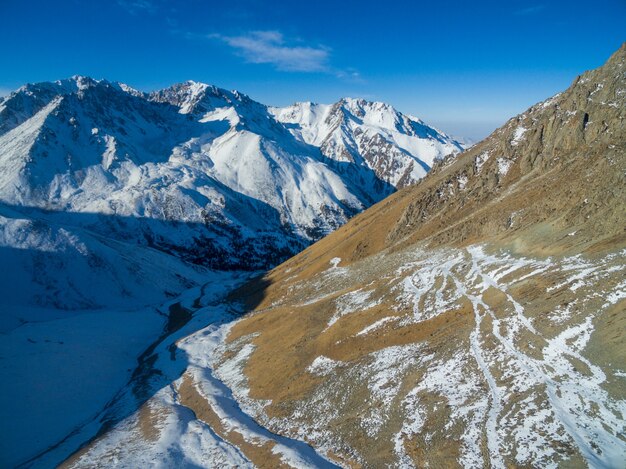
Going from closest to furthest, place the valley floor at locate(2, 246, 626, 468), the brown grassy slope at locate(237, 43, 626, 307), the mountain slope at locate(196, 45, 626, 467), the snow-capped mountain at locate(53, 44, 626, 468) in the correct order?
the valley floor at locate(2, 246, 626, 468), the mountain slope at locate(196, 45, 626, 467), the snow-capped mountain at locate(53, 44, 626, 468), the brown grassy slope at locate(237, 43, 626, 307)

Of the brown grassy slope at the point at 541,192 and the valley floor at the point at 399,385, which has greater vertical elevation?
the brown grassy slope at the point at 541,192

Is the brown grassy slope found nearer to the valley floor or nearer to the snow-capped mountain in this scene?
the snow-capped mountain

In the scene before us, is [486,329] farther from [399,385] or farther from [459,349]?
[399,385]

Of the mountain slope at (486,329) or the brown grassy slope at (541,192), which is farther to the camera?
the brown grassy slope at (541,192)

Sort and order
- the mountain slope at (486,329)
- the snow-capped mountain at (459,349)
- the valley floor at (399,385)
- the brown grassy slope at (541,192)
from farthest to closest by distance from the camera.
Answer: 1. the brown grassy slope at (541,192)
2. the snow-capped mountain at (459,349)
3. the mountain slope at (486,329)
4. the valley floor at (399,385)

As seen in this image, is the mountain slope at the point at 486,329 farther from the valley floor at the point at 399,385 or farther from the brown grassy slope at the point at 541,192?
the brown grassy slope at the point at 541,192

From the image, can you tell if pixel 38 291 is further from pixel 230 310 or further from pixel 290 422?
pixel 290 422

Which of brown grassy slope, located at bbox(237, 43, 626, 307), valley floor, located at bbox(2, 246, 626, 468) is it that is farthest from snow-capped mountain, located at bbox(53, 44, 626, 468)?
brown grassy slope, located at bbox(237, 43, 626, 307)

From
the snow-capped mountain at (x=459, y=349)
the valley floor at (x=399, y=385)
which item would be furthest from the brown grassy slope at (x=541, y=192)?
the valley floor at (x=399, y=385)

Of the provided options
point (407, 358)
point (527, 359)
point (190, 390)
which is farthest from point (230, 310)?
point (527, 359)
